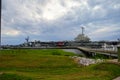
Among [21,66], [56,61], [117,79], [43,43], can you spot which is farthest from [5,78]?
[43,43]

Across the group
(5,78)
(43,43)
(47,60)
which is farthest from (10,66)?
(43,43)

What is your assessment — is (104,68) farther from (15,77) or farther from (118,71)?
(15,77)

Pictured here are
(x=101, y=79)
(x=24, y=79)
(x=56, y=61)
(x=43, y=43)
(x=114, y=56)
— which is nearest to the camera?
(x=24, y=79)

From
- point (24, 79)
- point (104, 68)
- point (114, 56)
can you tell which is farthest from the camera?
point (114, 56)

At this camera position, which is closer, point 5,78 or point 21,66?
point 5,78

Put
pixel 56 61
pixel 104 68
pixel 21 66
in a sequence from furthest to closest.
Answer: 1. pixel 56 61
2. pixel 21 66
3. pixel 104 68

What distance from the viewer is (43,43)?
15425 centimetres

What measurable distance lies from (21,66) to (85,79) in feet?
57.0

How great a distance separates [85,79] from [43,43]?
13790 centimetres

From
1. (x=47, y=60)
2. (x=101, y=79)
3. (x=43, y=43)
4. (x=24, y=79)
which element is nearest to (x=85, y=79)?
(x=101, y=79)

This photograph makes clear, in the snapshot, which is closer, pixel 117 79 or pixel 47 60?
pixel 117 79

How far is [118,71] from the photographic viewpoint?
19.6 metres

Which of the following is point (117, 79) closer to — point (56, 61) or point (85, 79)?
point (85, 79)

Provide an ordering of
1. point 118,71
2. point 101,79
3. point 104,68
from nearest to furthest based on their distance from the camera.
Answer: point 101,79 → point 118,71 → point 104,68
